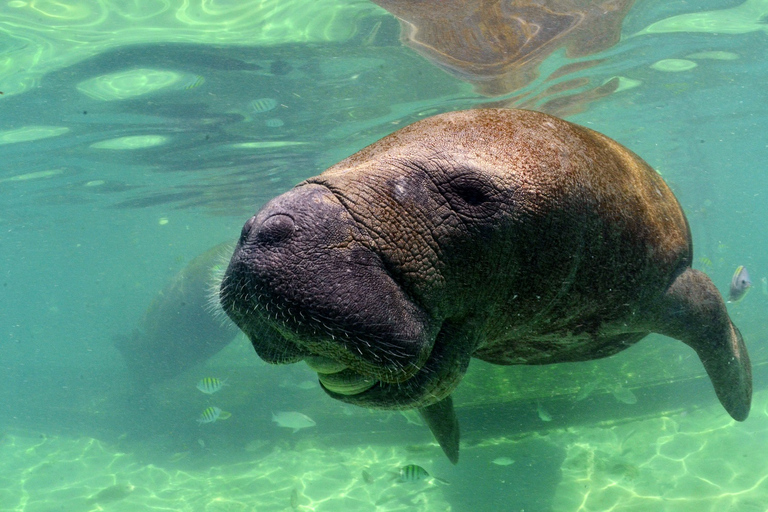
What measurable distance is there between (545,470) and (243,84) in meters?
10.5

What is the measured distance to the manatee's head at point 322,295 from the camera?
1.81 meters

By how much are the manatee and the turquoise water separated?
44cm

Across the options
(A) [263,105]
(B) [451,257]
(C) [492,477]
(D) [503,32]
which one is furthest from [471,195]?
(A) [263,105]

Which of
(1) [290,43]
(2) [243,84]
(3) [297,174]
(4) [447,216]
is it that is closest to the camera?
(4) [447,216]

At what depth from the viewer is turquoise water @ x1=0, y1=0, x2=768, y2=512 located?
8758mm

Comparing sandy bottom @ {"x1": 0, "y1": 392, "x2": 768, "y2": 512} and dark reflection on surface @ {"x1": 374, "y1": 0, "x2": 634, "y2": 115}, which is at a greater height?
dark reflection on surface @ {"x1": 374, "y1": 0, "x2": 634, "y2": 115}

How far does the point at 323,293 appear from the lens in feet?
5.89

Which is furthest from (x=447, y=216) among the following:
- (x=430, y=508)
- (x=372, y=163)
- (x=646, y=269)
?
(x=430, y=508)

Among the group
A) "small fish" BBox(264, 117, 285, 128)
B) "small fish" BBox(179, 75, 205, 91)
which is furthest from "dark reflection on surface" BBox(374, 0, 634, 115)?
"small fish" BBox(264, 117, 285, 128)

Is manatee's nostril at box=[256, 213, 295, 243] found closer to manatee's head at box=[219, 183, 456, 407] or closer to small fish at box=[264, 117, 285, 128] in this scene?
manatee's head at box=[219, 183, 456, 407]

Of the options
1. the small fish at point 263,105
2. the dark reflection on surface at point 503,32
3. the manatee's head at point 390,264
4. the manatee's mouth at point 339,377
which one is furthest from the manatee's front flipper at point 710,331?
the small fish at point 263,105

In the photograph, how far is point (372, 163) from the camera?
91.7 inches

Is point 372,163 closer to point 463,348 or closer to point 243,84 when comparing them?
point 463,348

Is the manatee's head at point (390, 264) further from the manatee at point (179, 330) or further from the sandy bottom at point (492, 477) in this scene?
the manatee at point (179, 330)
